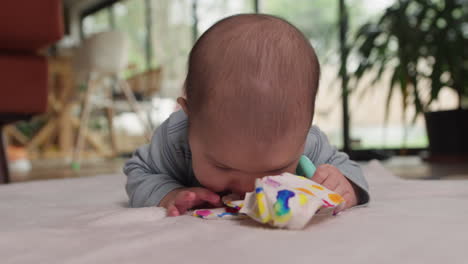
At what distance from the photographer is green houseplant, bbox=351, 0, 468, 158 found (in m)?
1.69

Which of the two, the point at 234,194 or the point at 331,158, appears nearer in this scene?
the point at 234,194

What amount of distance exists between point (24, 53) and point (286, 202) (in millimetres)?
1048

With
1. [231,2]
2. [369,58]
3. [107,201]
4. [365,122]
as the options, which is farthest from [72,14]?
[107,201]

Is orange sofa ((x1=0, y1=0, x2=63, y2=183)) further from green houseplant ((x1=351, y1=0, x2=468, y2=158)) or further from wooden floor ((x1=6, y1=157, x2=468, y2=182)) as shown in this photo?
green houseplant ((x1=351, y1=0, x2=468, y2=158))

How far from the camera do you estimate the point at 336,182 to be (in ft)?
1.67

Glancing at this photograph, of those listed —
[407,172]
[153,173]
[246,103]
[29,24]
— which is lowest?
[407,172]

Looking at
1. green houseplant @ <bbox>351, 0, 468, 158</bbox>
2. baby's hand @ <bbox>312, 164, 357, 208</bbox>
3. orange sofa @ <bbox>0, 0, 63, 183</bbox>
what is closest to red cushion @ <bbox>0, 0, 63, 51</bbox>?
orange sofa @ <bbox>0, 0, 63, 183</bbox>

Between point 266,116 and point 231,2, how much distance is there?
3409 millimetres

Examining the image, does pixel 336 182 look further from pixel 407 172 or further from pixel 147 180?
pixel 407 172

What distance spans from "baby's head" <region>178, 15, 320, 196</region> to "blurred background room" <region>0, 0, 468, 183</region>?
11 centimetres

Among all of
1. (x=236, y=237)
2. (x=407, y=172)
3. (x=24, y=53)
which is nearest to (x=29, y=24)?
(x=24, y=53)

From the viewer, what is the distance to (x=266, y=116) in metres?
0.40

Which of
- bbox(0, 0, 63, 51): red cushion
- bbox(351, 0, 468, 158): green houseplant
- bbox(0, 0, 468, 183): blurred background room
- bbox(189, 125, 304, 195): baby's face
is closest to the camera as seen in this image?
bbox(189, 125, 304, 195): baby's face

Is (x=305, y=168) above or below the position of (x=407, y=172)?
above
